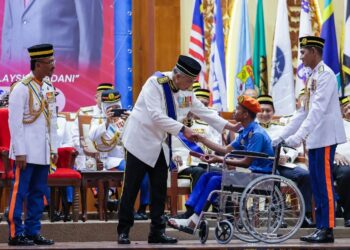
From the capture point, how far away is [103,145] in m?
10.1

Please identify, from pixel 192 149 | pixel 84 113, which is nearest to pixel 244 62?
pixel 84 113

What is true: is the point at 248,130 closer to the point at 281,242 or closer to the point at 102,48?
the point at 281,242

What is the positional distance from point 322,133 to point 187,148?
2.40 meters

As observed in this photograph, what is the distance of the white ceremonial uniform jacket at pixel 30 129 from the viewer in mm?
7836

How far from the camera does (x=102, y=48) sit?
11.3 m

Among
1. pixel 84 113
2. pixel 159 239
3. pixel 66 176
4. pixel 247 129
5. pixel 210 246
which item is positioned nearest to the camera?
pixel 210 246

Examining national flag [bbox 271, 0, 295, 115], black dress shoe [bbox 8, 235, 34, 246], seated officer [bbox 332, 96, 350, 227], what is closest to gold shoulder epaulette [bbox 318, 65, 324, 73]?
seated officer [bbox 332, 96, 350, 227]

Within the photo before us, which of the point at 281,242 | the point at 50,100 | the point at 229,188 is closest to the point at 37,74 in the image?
the point at 50,100

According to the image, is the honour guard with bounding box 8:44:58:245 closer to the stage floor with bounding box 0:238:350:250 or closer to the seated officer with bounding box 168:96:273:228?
the stage floor with bounding box 0:238:350:250

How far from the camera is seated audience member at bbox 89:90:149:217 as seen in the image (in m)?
9.98

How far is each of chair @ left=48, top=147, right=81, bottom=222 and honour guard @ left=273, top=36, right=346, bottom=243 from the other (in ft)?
7.03

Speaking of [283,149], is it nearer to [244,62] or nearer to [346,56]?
[346,56]

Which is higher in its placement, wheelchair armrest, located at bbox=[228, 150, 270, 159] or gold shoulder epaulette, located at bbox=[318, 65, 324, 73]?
gold shoulder epaulette, located at bbox=[318, 65, 324, 73]

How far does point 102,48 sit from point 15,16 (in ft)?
3.14
